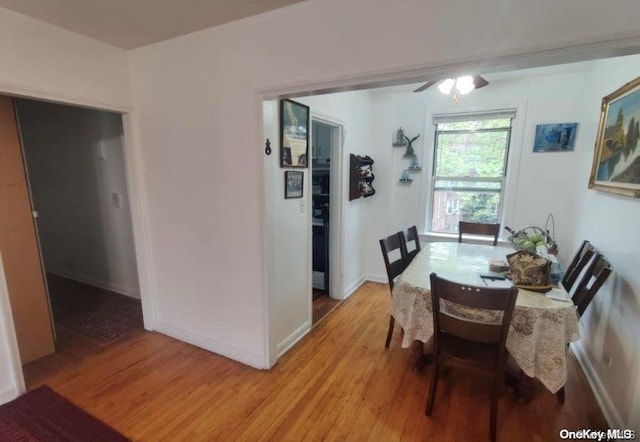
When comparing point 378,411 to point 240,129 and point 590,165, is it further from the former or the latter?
point 590,165

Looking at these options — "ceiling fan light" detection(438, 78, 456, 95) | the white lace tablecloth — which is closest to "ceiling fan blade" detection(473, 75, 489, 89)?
"ceiling fan light" detection(438, 78, 456, 95)

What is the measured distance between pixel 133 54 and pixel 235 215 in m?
1.58

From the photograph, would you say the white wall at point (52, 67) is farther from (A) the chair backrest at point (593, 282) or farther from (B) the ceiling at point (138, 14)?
(A) the chair backrest at point (593, 282)

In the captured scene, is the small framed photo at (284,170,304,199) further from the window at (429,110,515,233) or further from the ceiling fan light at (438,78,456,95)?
the window at (429,110,515,233)

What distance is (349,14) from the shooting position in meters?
1.62

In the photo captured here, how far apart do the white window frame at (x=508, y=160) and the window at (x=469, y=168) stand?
0.05 meters

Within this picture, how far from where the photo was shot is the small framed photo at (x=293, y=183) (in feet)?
7.88

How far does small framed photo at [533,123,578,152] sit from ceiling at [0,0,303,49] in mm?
2954

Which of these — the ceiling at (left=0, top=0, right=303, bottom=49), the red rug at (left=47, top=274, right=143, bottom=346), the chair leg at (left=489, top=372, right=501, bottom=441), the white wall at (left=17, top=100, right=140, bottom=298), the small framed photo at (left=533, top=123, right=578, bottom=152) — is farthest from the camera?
the white wall at (left=17, top=100, right=140, bottom=298)

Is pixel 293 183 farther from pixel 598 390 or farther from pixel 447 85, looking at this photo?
pixel 598 390

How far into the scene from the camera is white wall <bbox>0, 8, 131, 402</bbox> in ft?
6.03

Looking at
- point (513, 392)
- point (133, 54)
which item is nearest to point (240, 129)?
point (133, 54)

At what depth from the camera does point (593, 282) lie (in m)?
2.02

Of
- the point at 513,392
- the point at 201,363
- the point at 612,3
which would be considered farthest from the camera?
the point at 201,363
